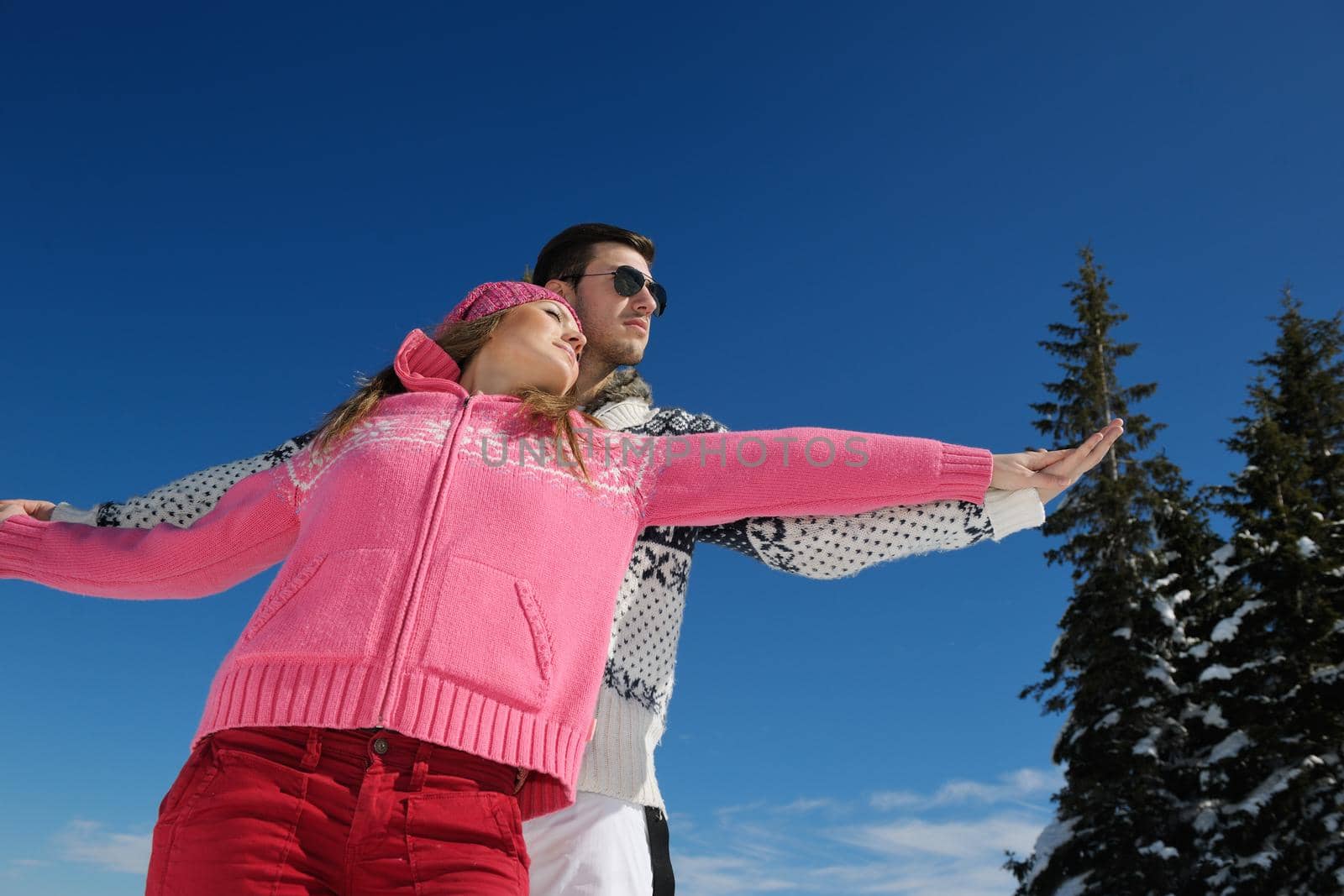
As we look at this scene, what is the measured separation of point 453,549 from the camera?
8.90ft

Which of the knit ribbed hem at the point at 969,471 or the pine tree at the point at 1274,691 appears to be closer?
the knit ribbed hem at the point at 969,471

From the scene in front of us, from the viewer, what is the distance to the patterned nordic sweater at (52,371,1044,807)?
3084mm

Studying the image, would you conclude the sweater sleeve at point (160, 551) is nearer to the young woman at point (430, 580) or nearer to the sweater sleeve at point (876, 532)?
the young woman at point (430, 580)

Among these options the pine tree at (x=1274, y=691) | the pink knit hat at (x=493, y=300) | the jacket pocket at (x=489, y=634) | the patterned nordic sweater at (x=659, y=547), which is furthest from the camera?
the pine tree at (x=1274, y=691)

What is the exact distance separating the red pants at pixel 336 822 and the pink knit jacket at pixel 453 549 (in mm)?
78

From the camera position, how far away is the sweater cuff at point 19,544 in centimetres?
342

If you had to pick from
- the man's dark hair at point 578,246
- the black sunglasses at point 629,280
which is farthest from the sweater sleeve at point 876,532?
the man's dark hair at point 578,246

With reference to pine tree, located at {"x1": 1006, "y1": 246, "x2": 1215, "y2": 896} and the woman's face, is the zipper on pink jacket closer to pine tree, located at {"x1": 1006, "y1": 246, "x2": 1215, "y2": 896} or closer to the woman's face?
the woman's face

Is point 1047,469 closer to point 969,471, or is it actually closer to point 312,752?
point 969,471

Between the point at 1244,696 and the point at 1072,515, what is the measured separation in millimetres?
Result: 4749

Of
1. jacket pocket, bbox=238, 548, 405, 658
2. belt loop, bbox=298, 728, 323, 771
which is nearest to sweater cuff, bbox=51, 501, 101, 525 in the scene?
jacket pocket, bbox=238, 548, 405, 658

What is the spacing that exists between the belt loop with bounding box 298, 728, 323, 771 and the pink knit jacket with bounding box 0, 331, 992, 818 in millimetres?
45

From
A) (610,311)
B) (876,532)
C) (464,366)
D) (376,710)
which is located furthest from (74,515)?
(876,532)

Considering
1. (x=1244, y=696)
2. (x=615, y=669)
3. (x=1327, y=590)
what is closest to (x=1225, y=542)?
(x=1327, y=590)
